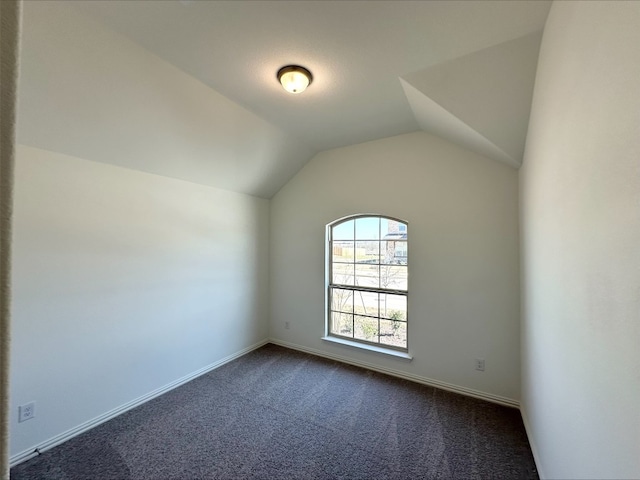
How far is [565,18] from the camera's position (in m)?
1.16

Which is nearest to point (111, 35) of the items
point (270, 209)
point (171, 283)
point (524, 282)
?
point (171, 283)

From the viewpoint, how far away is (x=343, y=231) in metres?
3.60

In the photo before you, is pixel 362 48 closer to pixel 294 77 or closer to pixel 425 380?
pixel 294 77

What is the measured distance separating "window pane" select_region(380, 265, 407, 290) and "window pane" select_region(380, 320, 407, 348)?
428 millimetres

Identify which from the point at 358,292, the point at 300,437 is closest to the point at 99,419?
the point at 300,437

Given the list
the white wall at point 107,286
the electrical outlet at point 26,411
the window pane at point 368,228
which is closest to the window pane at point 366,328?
the window pane at point 368,228

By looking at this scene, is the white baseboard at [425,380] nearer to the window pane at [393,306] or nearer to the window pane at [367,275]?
the window pane at [393,306]

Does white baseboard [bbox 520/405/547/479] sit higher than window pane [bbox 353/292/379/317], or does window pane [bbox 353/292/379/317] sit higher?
window pane [bbox 353/292/379/317]

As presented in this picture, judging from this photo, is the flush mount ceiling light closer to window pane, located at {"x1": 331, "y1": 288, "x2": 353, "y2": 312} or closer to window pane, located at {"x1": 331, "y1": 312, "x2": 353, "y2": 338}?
window pane, located at {"x1": 331, "y1": 288, "x2": 353, "y2": 312}

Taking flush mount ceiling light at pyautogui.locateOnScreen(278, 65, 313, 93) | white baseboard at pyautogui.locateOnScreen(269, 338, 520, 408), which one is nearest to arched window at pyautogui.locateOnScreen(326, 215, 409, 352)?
white baseboard at pyautogui.locateOnScreen(269, 338, 520, 408)

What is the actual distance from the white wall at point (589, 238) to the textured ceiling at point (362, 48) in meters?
0.20

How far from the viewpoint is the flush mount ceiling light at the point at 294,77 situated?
1872mm

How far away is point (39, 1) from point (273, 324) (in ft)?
12.3

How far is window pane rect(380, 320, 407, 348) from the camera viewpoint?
313 cm
